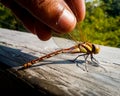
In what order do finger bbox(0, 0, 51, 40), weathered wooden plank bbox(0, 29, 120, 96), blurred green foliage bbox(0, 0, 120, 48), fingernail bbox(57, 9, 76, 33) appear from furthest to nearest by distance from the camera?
blurred green foliage bbox(0, 0, 120, 48)
finger bbox(0, 0, 51, 40)
fingernail bbox(57, 9, 76, 33)
weathered wooden plank bbox(0, 29, 120, 96)

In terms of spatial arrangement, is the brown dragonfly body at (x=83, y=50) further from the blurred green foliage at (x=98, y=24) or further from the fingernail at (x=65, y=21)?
the blurred green foliage at (x=98, y=24)

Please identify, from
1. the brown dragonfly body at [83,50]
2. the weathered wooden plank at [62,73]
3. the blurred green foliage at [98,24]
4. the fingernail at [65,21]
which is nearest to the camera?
the weathered wooden plank at [62,73]

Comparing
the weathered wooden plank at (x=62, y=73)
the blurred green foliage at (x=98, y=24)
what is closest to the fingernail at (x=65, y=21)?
the weathered wooden plank at (x=62, y=73)

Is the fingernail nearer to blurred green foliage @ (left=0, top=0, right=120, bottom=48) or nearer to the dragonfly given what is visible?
the dragonfly

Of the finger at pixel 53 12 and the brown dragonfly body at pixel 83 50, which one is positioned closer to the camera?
the finger at pixel 53 12

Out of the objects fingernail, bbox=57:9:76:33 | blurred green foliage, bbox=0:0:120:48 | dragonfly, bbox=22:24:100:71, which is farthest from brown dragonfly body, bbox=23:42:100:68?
blurred green foliage, bbox=0:0:120:48

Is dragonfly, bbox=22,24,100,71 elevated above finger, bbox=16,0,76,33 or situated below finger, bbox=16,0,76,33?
below

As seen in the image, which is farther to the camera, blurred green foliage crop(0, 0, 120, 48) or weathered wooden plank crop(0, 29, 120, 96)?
blurred green foliage crop(0, 0, 120, 48)

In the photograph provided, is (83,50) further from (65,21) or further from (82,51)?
(65,21)
